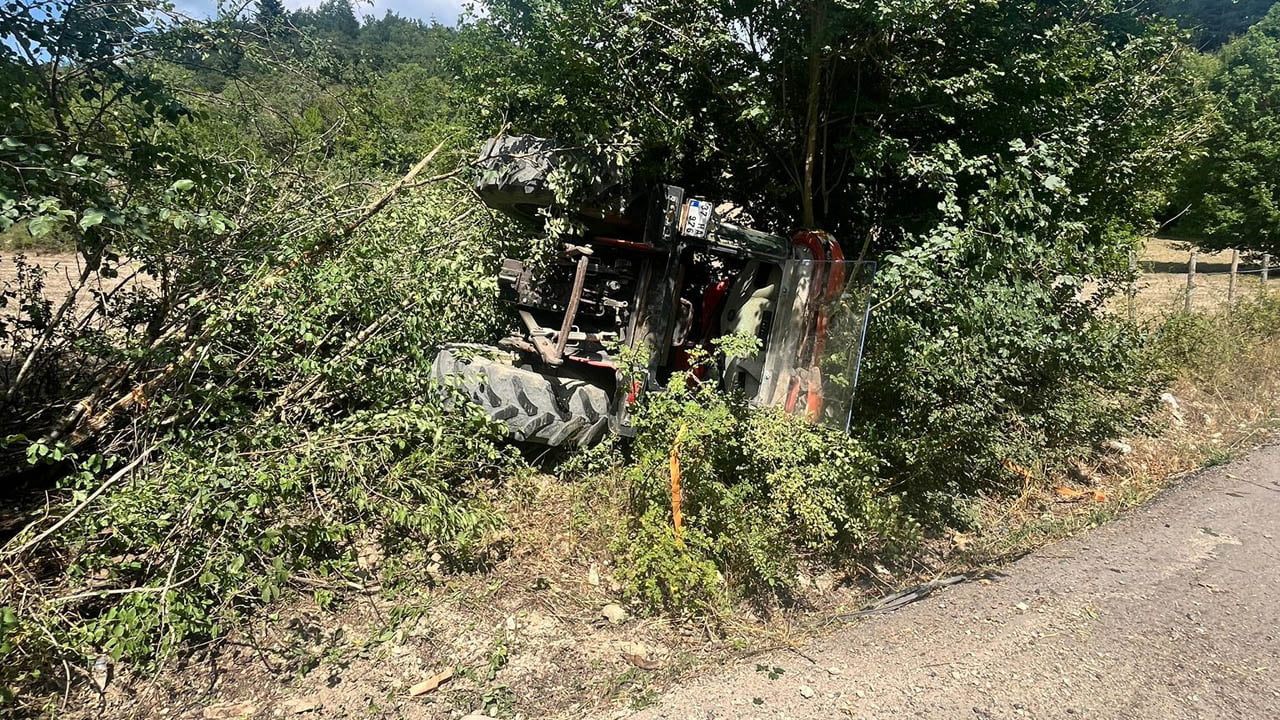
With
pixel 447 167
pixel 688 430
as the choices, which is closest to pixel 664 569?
pixel 688 430

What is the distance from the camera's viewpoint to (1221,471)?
6004 millimetres

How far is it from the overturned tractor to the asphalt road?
1343 mm

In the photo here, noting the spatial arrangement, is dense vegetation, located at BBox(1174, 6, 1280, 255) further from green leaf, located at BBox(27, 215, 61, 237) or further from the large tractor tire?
Result: green leaf, located at BBox(27, 215, 61, 237)

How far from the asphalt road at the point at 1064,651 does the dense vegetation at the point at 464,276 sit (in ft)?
1.98

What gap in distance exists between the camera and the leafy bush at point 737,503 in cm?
367

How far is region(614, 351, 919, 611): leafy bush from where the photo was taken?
12.0 feet

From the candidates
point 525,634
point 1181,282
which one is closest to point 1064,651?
point 525,634

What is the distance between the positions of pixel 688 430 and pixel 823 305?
1.36 metres

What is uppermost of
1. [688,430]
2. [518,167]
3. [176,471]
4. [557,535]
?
[518,167]

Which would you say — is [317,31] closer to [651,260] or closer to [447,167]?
[447,167]

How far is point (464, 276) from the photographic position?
4605mm

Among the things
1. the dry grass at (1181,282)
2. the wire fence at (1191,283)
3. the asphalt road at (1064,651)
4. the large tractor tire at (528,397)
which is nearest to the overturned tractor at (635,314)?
the large tractor tire at (528,397)

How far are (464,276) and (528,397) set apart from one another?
883 mm

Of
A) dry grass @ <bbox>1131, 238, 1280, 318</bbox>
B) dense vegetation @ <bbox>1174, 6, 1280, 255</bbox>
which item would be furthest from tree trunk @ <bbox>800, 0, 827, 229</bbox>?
dense vegetation @ <bbox>1174, 6, 1280, 255</bbox>
